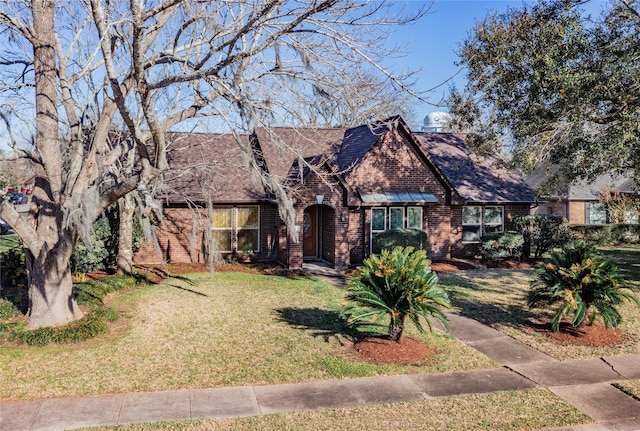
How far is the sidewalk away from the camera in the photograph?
6574 mm

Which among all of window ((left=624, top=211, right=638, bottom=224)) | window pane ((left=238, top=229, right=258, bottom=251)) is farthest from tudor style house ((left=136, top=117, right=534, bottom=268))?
→ window ((left=624, top=211, right=638, bottom=224))

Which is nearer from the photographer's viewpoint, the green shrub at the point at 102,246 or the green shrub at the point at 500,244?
the green shrub at the point at 102,246

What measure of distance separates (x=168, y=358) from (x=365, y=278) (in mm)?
3755

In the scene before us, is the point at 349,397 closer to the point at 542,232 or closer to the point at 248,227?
the point at 248,227

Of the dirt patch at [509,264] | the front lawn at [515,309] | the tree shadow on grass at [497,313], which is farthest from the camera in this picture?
the dirt patch at [509,264]

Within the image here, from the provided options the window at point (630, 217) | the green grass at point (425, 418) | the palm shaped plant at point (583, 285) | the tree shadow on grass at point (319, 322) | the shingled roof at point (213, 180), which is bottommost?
the green grass at point (425, 418)

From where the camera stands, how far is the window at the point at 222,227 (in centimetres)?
2039

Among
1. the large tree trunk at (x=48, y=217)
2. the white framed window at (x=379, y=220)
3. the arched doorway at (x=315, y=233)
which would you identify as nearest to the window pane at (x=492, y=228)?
the white framed window at (x=379, y=220)

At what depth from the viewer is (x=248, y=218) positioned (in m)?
20.8

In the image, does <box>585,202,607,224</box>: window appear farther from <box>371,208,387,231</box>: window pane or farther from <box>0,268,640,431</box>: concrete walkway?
<box>0,268,640,431</box>: concrete walkway

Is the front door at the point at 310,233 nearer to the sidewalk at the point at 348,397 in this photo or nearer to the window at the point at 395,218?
the window at the point at 395,218

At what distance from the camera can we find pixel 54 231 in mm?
10633

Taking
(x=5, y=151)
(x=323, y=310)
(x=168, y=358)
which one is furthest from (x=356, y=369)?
(x=5, y=151)

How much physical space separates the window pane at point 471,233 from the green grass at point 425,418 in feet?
49.8
